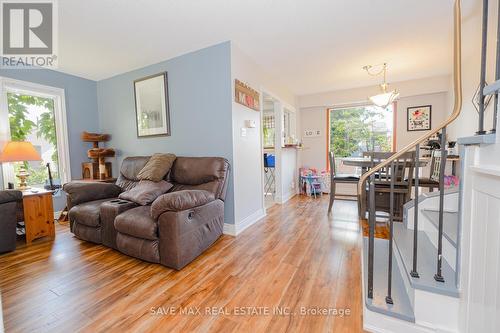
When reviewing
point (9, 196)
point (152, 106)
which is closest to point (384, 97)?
point (152, 106)

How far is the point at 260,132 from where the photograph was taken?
345 centimetres

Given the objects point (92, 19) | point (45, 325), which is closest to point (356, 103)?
point (92, 19)

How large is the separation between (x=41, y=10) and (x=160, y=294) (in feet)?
9.17

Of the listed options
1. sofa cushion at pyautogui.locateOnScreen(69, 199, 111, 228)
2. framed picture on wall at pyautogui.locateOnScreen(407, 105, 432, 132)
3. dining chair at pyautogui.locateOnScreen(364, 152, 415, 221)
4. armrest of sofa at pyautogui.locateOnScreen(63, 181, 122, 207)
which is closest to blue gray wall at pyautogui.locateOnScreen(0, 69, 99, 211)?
armrest of sofa at pyautogui.locateOnScreen(63, 181, 122, 207)

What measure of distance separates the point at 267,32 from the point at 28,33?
2.63 meters

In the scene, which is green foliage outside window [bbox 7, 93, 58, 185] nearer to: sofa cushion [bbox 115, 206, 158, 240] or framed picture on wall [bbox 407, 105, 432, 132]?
sofa cushion [bbox 115, 206, 158, 240]

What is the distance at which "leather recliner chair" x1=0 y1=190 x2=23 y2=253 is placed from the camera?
2176 mm

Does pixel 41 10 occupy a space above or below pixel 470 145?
above

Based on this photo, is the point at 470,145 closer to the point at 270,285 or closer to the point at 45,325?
the point at 270,285

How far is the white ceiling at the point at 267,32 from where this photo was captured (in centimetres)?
202

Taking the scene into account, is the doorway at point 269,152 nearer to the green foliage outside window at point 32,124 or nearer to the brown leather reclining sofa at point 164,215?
the brown leather reclining sofa at point 164,215

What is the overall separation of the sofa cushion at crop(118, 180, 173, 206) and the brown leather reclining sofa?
0.07 m

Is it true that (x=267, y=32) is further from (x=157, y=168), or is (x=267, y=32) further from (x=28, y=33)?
(x=28, y=33)

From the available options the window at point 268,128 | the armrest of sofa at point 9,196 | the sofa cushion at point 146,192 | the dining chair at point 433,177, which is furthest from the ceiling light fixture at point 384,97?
the armrest of sofa at point 9,196
